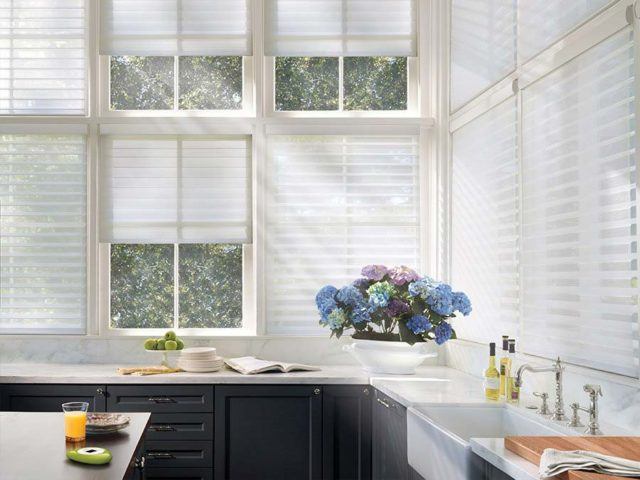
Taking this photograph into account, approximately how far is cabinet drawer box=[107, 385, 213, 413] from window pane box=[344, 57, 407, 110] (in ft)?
6.03

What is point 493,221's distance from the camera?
3.50 metres

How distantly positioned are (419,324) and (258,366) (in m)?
0.83

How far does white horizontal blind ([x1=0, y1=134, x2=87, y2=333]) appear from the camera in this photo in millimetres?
4320

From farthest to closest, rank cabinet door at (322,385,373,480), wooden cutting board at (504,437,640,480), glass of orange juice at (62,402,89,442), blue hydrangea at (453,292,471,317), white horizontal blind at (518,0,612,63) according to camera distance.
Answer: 1. cabinet door at (322,385,373,480)
2. blue hydrangea at (453,292,471,317)
3. white horizontal blind at (518,0,612,63)
4. glass of orange juice at (62,402,89,442)
5. wooden cutting board at (504,437,640,480)

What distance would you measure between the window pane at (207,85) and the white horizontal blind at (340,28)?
0.29 m

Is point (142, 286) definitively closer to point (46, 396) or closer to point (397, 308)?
point (46, 396)

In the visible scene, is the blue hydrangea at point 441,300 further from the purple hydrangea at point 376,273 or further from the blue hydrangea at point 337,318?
the blue hydrangea at point 337,318

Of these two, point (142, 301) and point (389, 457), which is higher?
point (142, 301)

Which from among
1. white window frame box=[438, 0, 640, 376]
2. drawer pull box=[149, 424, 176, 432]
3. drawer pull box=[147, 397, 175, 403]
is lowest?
drawer pull box=[149, 424, 176, 432]

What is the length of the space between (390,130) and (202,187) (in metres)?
1.11

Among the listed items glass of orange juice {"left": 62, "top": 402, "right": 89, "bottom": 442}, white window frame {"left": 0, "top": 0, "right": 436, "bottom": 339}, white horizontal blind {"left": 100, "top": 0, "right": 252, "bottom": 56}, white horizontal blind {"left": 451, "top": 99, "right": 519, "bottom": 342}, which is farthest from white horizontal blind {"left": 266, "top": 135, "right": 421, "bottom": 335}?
glass of orange juice {"left": 62, "top": 402, "right": 89, "bottom": 442}

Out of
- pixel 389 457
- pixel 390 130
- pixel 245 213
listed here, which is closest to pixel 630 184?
pixel 389 457

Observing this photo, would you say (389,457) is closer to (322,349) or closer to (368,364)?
(368,364)

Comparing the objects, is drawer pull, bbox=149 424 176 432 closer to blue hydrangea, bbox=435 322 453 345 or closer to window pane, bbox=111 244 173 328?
window pane, bbox=111 244 173 328
